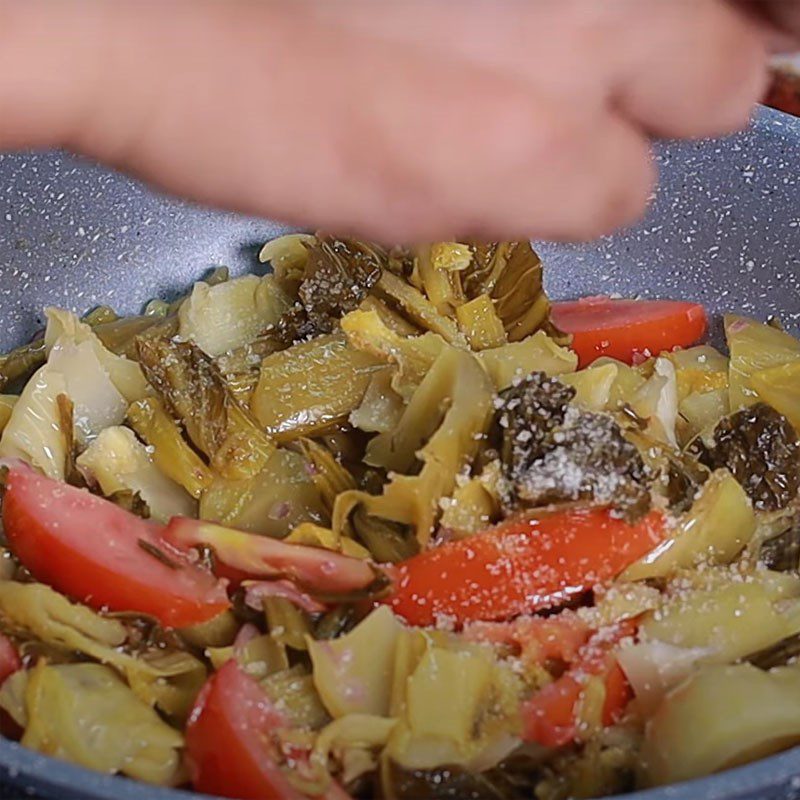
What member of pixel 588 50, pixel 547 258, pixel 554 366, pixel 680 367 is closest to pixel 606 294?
pixel 547 258

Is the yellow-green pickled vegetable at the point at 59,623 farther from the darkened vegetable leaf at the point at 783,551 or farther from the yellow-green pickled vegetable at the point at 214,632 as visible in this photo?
the darkened vegetable leaf at the point at 783,551

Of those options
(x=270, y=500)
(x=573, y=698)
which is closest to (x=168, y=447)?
(x=270, y=500)

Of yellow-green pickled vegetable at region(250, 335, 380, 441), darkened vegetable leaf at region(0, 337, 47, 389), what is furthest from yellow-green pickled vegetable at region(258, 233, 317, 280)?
darkened vegetable leaf at region(0, 337, 47, 389)

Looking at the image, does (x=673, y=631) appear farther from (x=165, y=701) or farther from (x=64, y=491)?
(x=64, y=491)

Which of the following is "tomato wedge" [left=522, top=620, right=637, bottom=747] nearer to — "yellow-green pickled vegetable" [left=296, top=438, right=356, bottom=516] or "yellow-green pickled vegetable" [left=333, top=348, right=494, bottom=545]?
"yellow-green pickled vegetable" [left=333, top=348, right=494, bottom=545]

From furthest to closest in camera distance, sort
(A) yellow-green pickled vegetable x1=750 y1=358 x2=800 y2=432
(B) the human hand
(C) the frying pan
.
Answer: (C) the frying pan
(A) yellow-green pickled vegetable x1=750 y1=358 x2=800 y2=432
(B) the human hand

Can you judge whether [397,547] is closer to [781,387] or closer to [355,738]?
[355,738]
